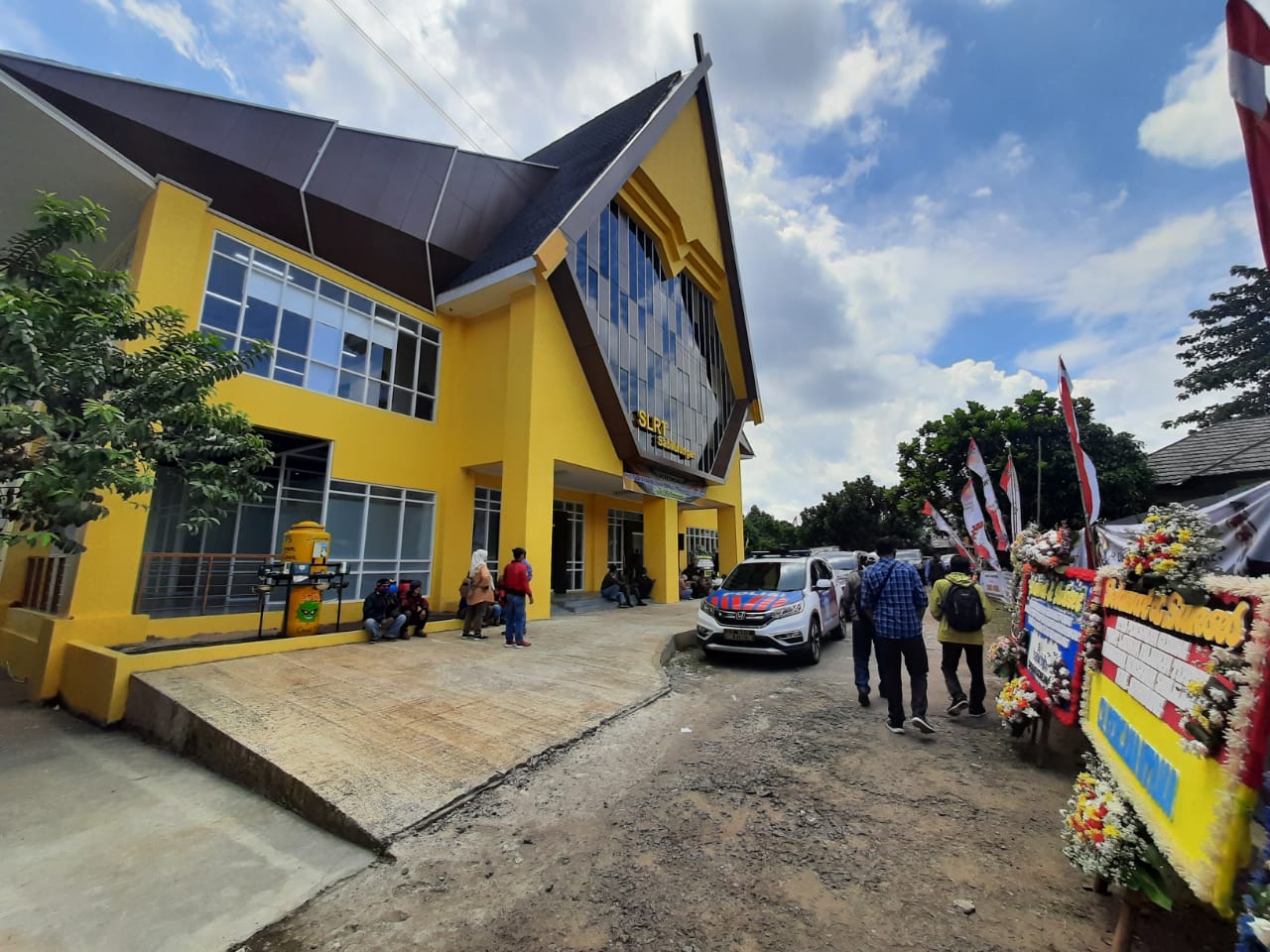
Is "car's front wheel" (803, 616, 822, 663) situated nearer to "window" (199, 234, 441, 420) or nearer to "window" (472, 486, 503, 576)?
"window" (472, 486, 503, 576)

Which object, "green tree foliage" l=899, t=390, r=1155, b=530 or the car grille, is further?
"green tree foliage" l=899, t=390, r=1155, b=530

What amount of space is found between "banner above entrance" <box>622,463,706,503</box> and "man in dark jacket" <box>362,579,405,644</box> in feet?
22.6

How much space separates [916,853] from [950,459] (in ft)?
82.5

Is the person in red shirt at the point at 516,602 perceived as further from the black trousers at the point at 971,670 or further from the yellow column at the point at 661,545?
the yellow column at the point at 661,545

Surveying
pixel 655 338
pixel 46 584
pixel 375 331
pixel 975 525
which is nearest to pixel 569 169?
pixel 655 338

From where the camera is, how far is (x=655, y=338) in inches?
641

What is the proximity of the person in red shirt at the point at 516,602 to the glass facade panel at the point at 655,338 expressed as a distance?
20.2 ft

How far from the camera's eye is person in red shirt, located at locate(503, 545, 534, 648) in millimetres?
8484

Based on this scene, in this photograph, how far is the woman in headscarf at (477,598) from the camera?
29.8ft

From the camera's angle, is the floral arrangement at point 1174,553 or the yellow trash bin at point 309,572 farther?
the yellow trash bin at point 309,572

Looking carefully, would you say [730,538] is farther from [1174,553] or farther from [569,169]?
[1174,553]

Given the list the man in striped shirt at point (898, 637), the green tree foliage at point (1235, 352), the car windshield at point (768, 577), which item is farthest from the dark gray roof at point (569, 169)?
the green tree foliage at point (1235, 352)

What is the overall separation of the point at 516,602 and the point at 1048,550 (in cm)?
692

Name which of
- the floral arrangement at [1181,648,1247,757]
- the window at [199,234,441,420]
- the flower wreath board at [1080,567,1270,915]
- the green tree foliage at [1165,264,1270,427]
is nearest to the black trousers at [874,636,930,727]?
the flower wreath board at [1080,567,1270,915]
